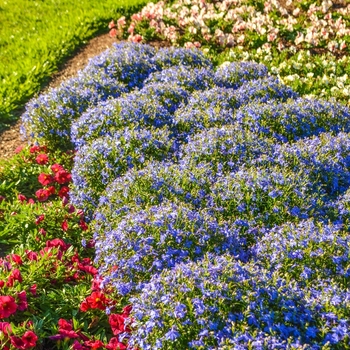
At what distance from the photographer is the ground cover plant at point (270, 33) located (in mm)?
8531

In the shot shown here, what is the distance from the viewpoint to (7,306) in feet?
13.9

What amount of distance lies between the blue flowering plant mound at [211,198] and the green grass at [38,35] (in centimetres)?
164

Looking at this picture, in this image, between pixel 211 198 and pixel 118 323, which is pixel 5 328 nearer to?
pixel 118 323

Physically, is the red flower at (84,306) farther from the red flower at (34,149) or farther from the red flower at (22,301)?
the red flower at (34,149)

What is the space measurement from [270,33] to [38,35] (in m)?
4.74

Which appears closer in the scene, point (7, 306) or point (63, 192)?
point (7, 306)

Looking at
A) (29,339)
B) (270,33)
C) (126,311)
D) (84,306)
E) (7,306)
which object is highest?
(7,306)

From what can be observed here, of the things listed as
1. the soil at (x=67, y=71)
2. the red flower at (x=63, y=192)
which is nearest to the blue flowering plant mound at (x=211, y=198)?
the red flower at (x=63, y=192)

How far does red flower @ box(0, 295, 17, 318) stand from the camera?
4.22 meters

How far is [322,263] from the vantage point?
4145 mm

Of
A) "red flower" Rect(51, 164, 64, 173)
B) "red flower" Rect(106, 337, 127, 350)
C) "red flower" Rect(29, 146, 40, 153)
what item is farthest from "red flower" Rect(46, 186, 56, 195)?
"red flower" Rect(106, 337, 127, 350)

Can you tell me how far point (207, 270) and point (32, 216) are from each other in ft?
8.41

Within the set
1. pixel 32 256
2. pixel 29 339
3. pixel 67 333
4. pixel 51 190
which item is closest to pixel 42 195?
pixel 51 190

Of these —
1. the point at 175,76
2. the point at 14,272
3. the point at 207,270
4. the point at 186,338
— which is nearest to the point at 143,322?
the point at 186,338
